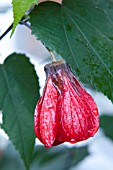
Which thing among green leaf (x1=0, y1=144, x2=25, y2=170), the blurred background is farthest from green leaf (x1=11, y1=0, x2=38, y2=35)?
green leaf (x1=0, y1=144, x2=25, y2=170)

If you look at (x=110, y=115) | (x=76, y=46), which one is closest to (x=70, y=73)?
(x=76, y=46)

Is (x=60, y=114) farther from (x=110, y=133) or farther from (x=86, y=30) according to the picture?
(x=110, y=133)

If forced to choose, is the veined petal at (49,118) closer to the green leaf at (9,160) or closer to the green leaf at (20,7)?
the green leaf at (20,7)

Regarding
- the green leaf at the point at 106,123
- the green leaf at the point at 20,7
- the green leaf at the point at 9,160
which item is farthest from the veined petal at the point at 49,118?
the green leaf at the point at 9,160

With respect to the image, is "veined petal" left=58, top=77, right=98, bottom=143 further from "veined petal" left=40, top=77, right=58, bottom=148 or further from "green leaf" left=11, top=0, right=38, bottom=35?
"green leaf" left=11, top=0, right=38, bottom=35

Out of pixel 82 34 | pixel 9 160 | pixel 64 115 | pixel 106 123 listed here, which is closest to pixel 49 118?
pixel 64 115
